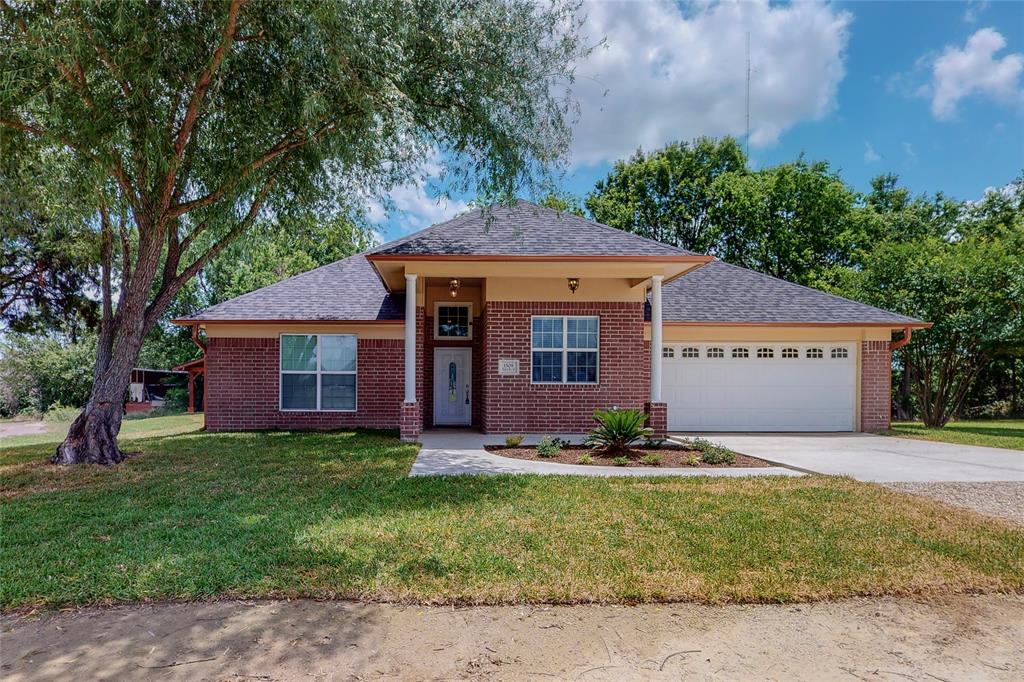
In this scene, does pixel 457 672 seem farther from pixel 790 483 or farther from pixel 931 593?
pixel 790 483

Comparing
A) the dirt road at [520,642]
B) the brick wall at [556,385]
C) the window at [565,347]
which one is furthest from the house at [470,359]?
the dirt road at [520,642]

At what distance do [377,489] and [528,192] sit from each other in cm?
606

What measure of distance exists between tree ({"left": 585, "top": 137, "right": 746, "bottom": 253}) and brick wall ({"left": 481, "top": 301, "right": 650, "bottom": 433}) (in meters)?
15.9

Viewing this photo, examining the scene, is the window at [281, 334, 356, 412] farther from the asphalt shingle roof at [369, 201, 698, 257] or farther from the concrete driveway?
the concrete driveway

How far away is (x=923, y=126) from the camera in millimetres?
14812

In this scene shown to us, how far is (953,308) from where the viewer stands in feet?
47.1

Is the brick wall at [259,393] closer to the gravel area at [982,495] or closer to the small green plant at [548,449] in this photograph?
the small green plant at [548,449]

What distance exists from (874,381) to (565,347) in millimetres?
7683

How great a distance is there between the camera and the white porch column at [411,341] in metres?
10.1

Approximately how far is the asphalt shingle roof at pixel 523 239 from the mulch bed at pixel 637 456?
3.53 meters

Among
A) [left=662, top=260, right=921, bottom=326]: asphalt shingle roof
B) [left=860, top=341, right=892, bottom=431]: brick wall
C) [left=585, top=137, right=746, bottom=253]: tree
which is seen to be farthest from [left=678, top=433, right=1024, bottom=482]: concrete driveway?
[left=585, top=137, right=746, bottom=253]: tree

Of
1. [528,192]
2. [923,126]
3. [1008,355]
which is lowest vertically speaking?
[1008,355]

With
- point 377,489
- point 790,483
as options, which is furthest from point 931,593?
point 377,489

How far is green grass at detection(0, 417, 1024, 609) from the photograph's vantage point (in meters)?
3.52
